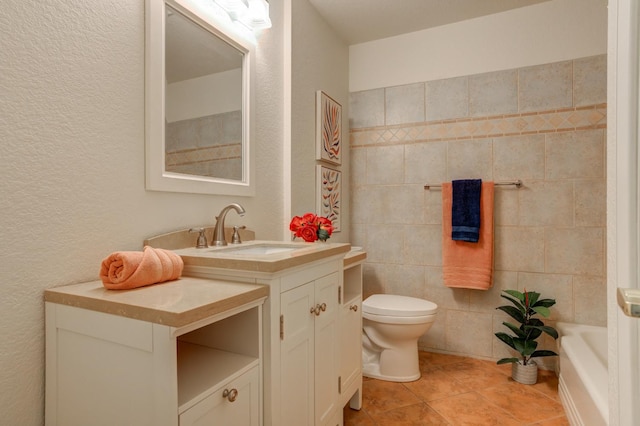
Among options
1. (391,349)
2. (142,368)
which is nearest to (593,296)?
(391,349)

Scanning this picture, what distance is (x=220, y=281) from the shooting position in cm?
111

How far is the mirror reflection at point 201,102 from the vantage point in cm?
137

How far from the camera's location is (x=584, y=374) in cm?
165

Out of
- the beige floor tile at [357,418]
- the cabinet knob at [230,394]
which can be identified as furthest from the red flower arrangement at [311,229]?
the beige floor tile at [357,418]

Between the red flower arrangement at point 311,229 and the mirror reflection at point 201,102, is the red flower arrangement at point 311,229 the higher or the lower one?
the lower one

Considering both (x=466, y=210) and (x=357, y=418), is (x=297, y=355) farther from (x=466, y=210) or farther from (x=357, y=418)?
(x=466, y=210)

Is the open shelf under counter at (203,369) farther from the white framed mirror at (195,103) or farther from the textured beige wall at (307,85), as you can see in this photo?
the textured beige wall at (307,85)

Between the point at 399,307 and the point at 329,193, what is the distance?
3.07 feet

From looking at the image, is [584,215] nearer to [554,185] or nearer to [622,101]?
[554,185]

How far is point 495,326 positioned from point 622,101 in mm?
2365

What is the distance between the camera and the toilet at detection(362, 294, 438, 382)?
217 cm

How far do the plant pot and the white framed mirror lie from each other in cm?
206

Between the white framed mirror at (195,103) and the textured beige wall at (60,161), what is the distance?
5 centimetres

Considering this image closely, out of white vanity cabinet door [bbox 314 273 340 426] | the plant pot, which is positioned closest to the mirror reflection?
white vanity cabinet door [bbox 314 273 340 426]
